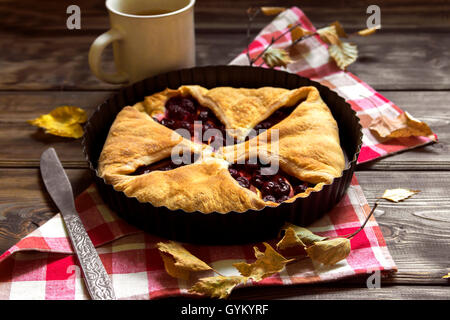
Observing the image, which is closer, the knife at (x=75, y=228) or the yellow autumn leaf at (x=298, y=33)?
the knife at (x=75, y=228)

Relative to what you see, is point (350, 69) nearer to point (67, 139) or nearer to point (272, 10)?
point (272, 10)

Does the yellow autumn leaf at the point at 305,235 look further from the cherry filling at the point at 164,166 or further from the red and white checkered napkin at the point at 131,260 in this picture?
the cherry filling at the point at 164,166

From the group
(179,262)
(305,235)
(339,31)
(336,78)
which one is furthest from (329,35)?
(179,262)

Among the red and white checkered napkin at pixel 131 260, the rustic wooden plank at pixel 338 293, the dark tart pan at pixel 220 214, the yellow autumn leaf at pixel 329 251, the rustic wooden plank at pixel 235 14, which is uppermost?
the rustic wooden plank at pixel 235 14

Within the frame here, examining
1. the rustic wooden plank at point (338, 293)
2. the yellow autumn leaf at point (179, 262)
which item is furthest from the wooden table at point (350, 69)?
the yellow autumn leaf at point (179, 262)

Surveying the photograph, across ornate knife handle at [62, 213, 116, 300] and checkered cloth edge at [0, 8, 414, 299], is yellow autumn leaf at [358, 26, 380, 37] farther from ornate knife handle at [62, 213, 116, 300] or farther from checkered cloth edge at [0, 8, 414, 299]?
ornate knife handle at [62, 213, 116, 300]

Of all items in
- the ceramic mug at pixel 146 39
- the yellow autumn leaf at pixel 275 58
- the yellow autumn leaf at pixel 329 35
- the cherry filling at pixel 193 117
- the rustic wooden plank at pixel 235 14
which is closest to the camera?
the cherry filling at pixel 193 117
